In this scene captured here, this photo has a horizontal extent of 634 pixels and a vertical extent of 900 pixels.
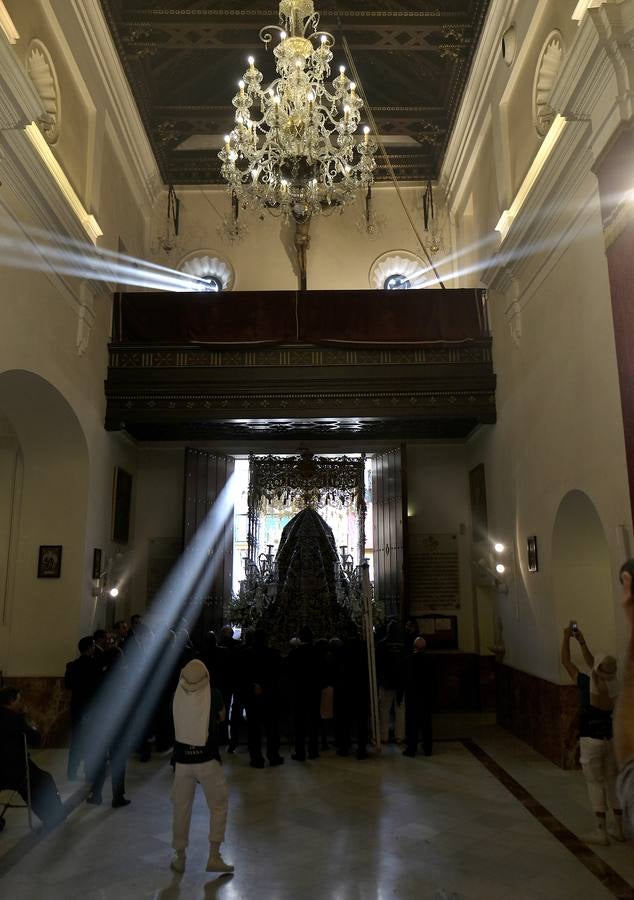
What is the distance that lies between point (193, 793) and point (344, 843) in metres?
1.40

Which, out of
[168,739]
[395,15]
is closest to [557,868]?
[168,739]

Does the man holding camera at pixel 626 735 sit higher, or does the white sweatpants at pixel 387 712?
the man holding camera at pixel 626 735

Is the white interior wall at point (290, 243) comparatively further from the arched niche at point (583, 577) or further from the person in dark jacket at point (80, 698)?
the person in dark jacket at point (80, 698)

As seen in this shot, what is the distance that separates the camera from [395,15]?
9.57 meters

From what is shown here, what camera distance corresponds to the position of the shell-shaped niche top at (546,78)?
7272mm

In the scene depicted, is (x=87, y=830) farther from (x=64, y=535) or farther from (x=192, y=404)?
(x=192, y=404)

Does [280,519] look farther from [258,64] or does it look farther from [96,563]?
[258,64]

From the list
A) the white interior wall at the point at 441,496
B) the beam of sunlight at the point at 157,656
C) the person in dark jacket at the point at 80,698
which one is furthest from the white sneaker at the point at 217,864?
the white interior wall at the point at 441,496

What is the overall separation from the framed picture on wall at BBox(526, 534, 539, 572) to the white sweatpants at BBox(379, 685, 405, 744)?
2331mm

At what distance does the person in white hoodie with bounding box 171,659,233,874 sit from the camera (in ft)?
15.3

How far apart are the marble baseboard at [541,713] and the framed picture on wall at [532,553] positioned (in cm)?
128

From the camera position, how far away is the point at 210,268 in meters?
12.9

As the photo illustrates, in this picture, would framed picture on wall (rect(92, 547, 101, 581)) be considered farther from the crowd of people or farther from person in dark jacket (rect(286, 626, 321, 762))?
person in dark jacket (rect(286, 626, 321, 762))

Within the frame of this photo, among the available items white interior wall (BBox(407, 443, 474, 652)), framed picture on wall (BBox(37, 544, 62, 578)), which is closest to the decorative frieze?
white interior wall (BBox(407, 443, 474, 652))
